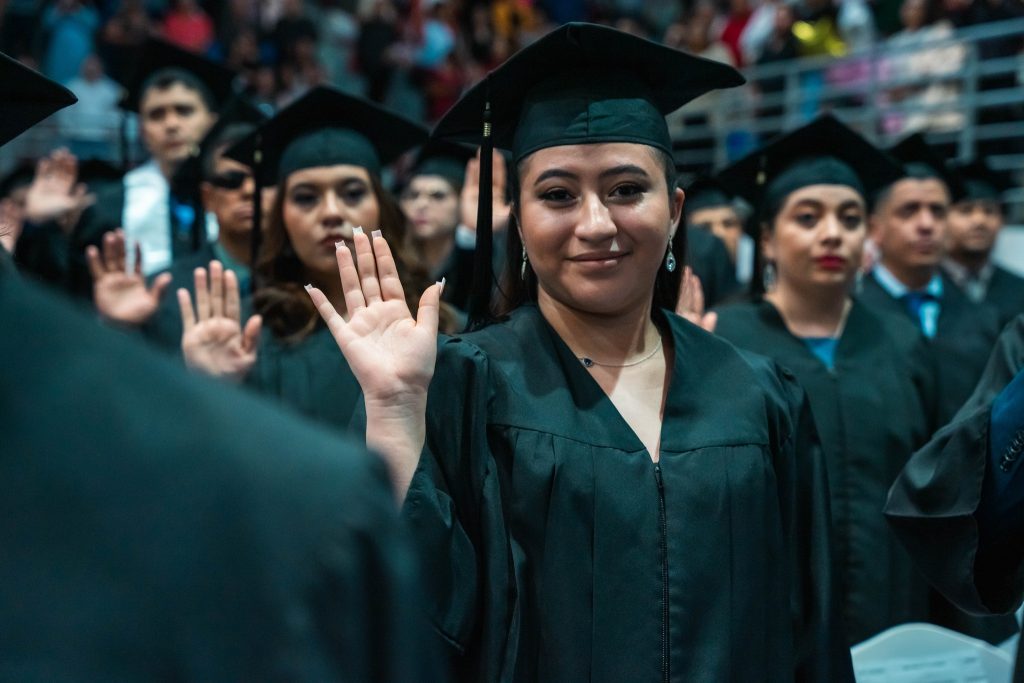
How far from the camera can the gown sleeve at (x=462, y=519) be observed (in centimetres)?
219

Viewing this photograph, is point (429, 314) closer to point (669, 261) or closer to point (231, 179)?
point (669, 261)

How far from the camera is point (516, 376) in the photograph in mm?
2443

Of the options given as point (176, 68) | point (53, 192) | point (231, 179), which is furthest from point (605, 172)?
point (176, 68)

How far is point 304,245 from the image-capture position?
4.02m

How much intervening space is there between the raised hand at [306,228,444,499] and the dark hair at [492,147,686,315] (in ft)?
1.45

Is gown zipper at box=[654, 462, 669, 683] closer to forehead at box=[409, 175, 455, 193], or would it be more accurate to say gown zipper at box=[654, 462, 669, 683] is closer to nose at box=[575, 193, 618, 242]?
nose at box=[575, 193, 618, 242]

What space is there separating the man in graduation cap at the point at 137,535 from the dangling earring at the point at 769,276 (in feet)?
12.9

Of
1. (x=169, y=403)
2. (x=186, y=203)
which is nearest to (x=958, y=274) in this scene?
(x=186, y=203)

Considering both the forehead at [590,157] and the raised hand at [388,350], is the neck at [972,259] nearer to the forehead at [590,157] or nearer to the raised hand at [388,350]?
the forehead at [590,157]

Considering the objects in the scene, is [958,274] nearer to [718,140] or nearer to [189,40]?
[718,140]

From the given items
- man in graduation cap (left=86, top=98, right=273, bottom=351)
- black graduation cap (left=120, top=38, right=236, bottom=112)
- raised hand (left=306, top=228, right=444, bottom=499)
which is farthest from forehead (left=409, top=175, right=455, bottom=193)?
raised hand (left=306, top=228, right=444, bottom=499)

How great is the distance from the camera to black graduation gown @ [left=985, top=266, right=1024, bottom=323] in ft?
22.7

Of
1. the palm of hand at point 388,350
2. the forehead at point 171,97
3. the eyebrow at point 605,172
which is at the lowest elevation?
the palm of hand at point 388,350

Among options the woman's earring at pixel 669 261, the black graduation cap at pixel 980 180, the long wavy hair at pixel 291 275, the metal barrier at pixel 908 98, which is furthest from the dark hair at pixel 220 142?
the metal barrier at pixel 908 98
